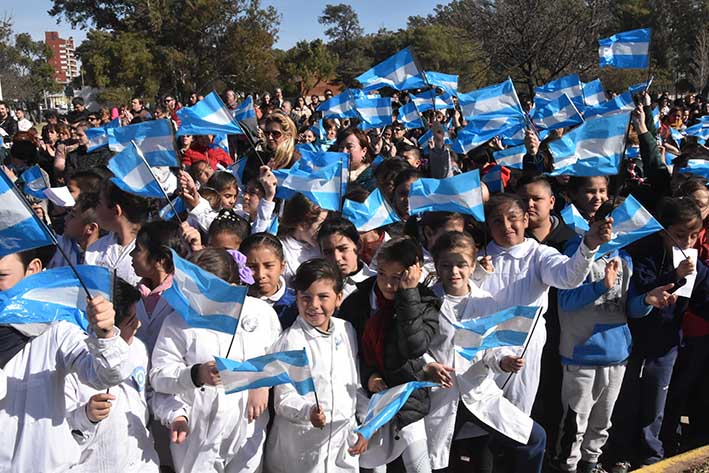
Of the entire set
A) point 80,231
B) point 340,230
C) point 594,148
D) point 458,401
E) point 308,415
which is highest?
point 594,148

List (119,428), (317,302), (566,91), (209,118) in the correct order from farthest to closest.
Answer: (566,91) < (209,118) < (317,302) < (119,428)

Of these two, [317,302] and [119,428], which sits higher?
[317,302]

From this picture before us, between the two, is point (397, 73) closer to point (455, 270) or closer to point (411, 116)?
point (411, 116)

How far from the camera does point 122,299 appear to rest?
2.91 m

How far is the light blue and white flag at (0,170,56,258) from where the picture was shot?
2486mm

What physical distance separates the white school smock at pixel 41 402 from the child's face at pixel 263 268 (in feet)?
3.84

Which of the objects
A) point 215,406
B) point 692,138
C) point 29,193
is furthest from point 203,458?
point 692,138

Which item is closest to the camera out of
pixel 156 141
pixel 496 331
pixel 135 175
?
pixel 496 331

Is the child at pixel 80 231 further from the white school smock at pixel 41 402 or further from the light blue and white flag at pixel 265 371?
the light blue and white flag at pixel 265 371

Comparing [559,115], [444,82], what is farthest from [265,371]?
[444,82]

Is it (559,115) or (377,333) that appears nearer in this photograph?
(377,333)

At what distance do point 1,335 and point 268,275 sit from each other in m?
1.43

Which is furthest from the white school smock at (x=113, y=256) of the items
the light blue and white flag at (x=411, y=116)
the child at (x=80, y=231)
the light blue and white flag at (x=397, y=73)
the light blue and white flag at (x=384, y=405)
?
the light blue and white flag at (x=411, y=116)

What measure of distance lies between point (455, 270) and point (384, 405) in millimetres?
889
